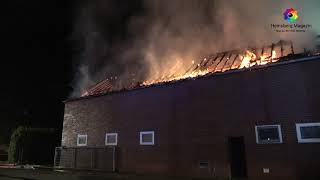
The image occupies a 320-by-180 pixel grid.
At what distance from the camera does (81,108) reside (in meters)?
18.0

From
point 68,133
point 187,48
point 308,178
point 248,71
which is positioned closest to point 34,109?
point 68,133

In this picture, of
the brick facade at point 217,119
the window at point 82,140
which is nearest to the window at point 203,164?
the brick facade at point 217,119

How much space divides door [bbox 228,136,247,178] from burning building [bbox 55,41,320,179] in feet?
0.13

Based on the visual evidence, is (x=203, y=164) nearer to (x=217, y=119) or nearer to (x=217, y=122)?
(x=217, y=122)

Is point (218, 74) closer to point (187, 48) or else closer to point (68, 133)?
point (187, 48)

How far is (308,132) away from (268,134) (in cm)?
136

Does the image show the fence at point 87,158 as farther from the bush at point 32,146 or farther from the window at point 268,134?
the window at point 268,134

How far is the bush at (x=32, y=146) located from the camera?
22812mm

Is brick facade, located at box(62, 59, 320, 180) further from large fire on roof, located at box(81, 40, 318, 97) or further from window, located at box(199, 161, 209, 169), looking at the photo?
large fire on roof, located at box(81, 40, 318, 97)

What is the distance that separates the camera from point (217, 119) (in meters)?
12.3

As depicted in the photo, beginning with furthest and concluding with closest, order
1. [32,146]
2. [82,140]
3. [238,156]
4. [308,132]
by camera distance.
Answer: [32,146], [82,140], [238,156], [308,132]

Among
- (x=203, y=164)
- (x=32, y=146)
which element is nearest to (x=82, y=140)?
(x=32, y=146)

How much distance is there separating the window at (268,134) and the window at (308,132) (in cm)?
68

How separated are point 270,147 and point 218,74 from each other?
3.60 metres
